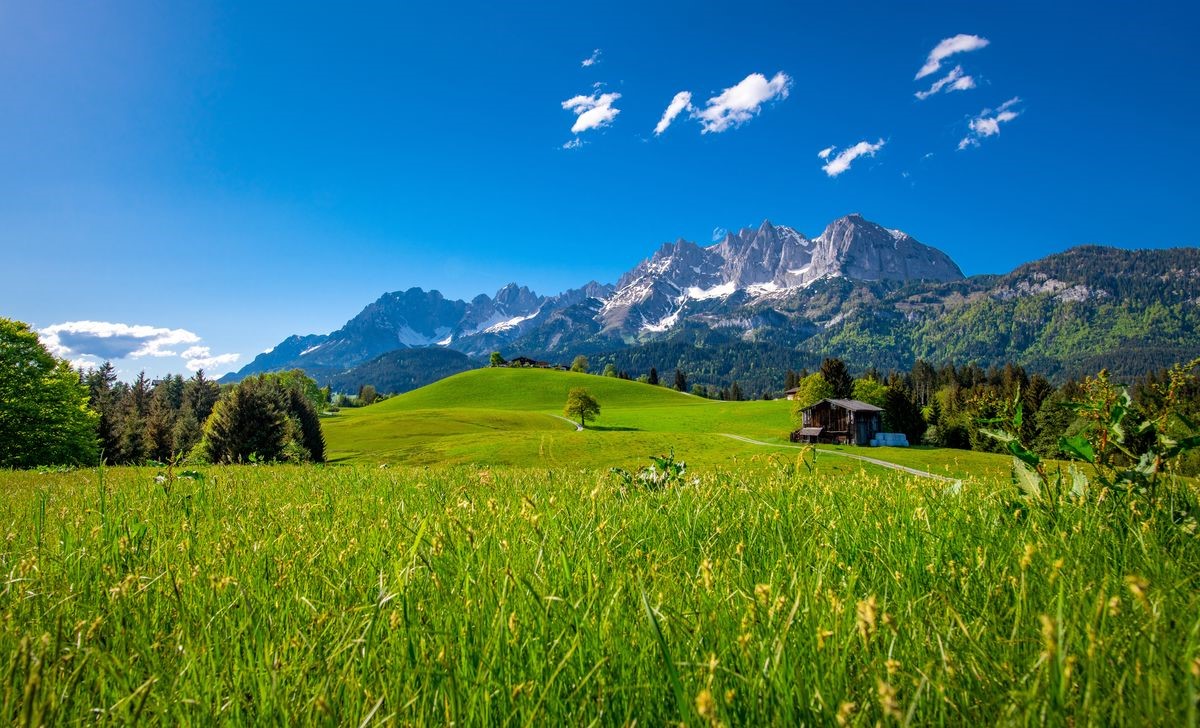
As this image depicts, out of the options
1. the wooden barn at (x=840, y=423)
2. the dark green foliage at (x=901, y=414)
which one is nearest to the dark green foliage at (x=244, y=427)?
the wooden barn at (x=840, y=423)

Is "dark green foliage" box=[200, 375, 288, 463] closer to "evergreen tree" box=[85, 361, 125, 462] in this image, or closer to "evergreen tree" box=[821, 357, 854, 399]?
"evergreen tree" box=[85, 361, 125, 462]

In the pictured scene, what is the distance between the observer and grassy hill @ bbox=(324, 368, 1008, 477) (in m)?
54.7

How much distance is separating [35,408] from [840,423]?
331 feet

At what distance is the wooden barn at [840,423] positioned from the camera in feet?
302

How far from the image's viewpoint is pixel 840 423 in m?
94.3

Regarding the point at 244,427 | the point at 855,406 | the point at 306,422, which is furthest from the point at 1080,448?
the point at 855,406

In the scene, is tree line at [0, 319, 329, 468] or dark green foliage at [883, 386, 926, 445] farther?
dark green foliage at [883, 386, 926, 445]

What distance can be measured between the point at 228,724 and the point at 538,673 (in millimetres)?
908

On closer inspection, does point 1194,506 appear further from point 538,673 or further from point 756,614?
point 538,673

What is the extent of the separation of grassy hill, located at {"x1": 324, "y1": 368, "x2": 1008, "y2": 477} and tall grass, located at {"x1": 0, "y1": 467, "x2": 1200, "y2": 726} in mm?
2399

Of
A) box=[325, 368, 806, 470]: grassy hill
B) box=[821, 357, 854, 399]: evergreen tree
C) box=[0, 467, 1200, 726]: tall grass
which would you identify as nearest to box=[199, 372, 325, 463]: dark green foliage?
box=[325, 368, 806, 470]: grassy hill

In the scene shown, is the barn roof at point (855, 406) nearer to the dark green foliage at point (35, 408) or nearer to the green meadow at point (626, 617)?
the green meadow at point (626, 617)

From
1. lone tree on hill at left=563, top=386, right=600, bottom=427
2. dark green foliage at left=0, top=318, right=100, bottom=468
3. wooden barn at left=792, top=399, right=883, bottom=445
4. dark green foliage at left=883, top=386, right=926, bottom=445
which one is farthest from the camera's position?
lone tree on hill at left=563, top=386, right=600, bottom=427

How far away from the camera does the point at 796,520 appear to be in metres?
4.18
